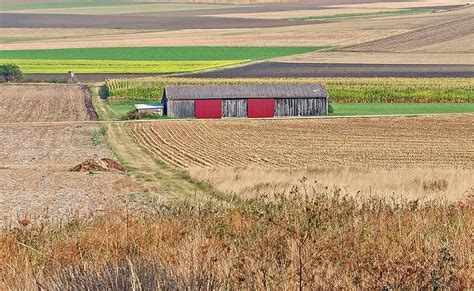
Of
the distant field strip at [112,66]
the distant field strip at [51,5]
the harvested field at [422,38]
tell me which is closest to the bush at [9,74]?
A: the distant field strip at [112,66]

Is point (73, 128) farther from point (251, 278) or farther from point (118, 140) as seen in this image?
point (251, 278)

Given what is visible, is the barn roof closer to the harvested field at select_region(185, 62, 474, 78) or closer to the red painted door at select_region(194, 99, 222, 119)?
the red painted door at select_region(194, 99, 222, 119)

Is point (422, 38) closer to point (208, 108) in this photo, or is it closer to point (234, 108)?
point (234, 108)

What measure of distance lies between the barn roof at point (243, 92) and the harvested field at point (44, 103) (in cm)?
648

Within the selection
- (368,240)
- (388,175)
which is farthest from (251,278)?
(388,175)

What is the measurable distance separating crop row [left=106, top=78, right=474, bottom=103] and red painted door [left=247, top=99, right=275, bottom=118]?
8.78m

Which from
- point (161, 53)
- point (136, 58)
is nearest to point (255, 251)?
point (136, 58)

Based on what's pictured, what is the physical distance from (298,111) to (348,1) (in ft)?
426

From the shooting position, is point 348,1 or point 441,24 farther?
point 348,1

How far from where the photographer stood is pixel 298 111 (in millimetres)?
63375

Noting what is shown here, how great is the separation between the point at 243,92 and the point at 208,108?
9.95ft

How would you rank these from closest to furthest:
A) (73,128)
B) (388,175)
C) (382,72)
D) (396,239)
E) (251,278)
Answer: (251,278) < (396,239) < (388,175) < (73,128) < (382,72)

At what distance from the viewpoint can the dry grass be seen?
22.4 m

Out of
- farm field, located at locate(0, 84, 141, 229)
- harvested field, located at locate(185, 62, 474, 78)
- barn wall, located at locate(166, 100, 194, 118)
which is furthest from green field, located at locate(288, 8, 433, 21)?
barn wall, located at locate(166, 100, 194, 118)
